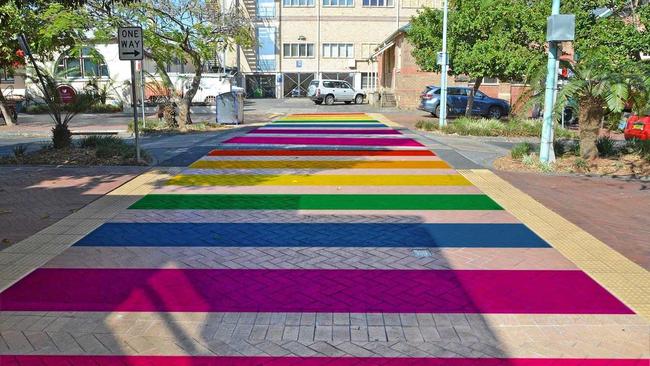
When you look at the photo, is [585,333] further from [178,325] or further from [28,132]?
[28,132]

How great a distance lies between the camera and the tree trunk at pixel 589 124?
1203 centimetres

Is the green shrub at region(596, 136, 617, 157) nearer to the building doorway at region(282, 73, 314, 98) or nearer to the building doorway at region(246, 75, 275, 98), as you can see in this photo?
the building doorway at region(282, 73, 314, 98)

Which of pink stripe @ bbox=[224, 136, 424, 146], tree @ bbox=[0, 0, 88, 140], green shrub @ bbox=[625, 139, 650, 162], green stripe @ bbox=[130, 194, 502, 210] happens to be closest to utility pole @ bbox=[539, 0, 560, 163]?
green shrub @ bbox=[625, 139, 650, 162]

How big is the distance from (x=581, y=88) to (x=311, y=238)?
7.76 meters

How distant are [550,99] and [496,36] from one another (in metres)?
9.80

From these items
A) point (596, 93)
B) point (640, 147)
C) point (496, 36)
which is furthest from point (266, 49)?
point (596, 93)

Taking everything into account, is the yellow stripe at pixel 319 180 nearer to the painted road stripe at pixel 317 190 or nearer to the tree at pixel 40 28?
the painted road stripe at pixel 317 190

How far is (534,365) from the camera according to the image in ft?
13.0

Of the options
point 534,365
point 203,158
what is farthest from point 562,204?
point 203,158

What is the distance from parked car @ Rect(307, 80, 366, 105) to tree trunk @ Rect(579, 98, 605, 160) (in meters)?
31.5

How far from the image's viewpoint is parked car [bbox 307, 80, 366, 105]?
4297 centimetres

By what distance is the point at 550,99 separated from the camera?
1216cm

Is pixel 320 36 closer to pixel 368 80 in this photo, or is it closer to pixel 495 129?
pixel 368 80

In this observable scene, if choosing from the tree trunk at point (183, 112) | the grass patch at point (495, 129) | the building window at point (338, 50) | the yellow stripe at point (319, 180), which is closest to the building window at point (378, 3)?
the building window at point (338, 50)
